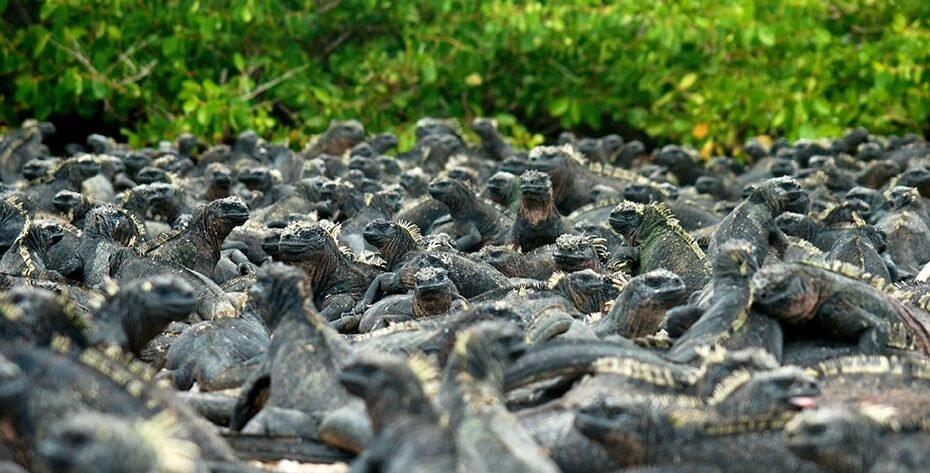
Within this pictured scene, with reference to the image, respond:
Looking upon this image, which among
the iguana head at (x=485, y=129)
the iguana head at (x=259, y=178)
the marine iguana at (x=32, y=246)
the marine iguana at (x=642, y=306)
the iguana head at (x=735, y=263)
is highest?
the iguana head at (x=735, y=263)

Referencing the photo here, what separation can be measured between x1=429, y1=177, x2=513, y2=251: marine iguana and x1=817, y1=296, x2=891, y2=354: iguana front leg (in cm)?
413

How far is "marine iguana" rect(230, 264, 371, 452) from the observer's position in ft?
18.5

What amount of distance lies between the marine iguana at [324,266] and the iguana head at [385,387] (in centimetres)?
328

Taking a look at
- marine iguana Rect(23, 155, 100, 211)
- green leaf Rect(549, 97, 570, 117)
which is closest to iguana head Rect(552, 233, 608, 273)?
marine iguana Rect(23, 155, 100, 211)

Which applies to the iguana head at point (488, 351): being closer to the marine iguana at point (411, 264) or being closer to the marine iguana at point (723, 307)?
the marine iguana at point (723, 307)

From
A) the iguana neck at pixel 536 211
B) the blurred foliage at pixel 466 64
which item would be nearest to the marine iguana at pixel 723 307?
the iguana neck at pixel 536 211

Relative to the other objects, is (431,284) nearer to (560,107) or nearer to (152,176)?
(152,176)

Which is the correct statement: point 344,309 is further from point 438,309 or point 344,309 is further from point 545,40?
point 545,40

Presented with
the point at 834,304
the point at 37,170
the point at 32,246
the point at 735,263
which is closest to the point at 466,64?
the point at 37,170

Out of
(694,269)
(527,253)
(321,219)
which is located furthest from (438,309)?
(321,219)

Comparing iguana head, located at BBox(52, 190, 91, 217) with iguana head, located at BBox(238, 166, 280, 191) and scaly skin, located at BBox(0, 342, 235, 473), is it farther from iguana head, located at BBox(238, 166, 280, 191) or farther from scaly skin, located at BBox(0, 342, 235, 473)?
scaly skin, located at BBox(0, 342, 235, 473)

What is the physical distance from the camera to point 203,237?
9.05m

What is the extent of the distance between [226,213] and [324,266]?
744 mm

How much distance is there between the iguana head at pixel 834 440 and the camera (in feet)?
15.1
